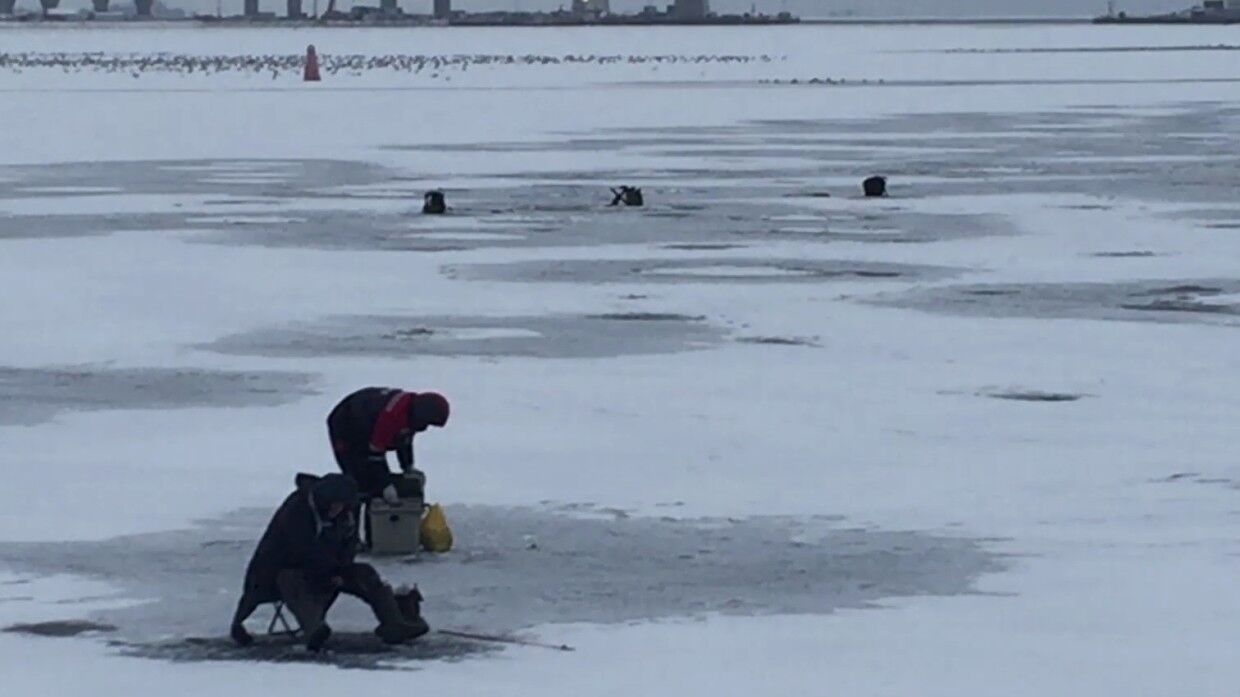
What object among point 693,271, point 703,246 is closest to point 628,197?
point 703,246

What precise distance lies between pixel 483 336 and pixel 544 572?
25.0 feet

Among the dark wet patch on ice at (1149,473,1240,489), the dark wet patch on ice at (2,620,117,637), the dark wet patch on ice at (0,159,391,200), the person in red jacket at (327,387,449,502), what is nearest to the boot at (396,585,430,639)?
the dark wet patch on ice at (2,620,117,637)

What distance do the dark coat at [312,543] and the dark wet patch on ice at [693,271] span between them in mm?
12036

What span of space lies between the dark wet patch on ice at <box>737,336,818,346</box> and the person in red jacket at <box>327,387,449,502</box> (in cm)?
Answer: 696

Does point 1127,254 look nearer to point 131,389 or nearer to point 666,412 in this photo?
point 666,412

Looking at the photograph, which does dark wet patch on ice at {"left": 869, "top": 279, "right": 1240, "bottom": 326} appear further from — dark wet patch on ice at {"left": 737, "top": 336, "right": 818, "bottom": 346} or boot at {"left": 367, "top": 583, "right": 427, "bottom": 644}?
boot at {"left": 367, "top": 583, "right": 427, "bottom": 644}

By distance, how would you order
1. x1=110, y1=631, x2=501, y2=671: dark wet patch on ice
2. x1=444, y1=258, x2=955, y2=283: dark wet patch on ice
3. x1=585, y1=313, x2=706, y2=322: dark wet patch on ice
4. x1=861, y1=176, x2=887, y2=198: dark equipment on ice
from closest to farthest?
1. x1=110, y1=631, x2=501, y2=671: dark wet patch on ice
2. x1=585, y1=313, x2=706, y2=322: dark wet patch on ice
3. x1=444, y1=258, x2=955, y2=283: dark wet patch on ice
4. x1=861, y1=176, x2=887, y2=198: dark equipment on ice

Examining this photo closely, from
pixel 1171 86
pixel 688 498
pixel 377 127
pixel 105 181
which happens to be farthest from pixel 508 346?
pixel 1171 86

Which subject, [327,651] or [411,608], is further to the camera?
[411,608]

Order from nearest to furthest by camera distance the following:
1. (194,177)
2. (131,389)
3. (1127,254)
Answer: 1. (131,389)
2. (1127,254)
3. (194,177)

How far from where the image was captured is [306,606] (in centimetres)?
931

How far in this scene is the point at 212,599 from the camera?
10086 mm

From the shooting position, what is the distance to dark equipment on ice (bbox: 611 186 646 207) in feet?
96.1

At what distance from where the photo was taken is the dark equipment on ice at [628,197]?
29.3 m
